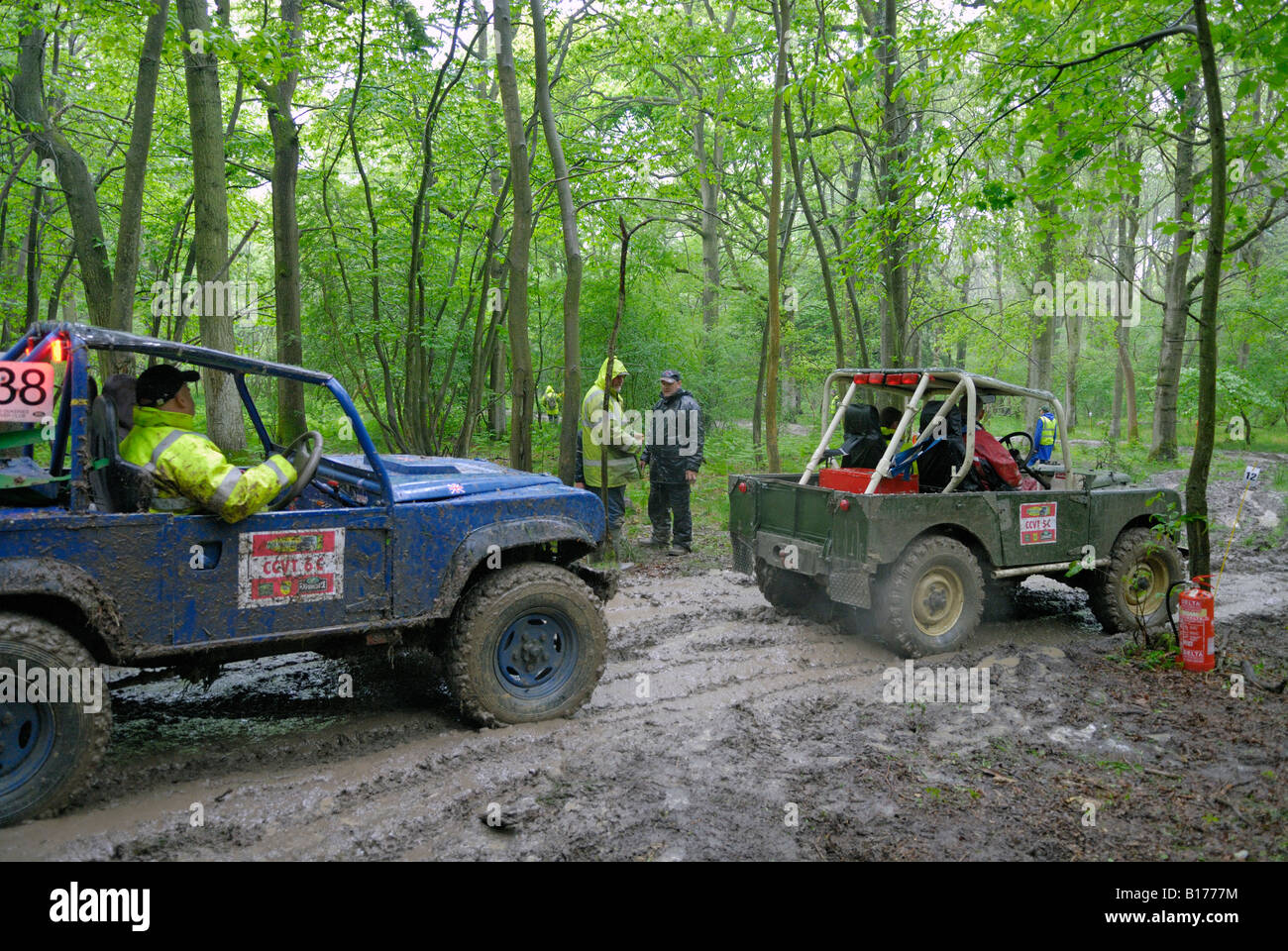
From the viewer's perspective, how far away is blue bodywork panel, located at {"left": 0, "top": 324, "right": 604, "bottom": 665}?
336cm

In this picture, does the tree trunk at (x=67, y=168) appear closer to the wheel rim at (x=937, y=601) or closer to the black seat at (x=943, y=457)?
the black seat at (x=943, y=457)

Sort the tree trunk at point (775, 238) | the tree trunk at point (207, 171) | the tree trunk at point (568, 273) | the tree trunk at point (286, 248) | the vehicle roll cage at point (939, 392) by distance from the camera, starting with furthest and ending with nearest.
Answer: the tree trunk at point (286, 248) < the tree trunk at point (207, 171) < the tree trunk at point (775, 238) < the tree trunk at point (568, 273) < the vehicle roll cage at point (939, 392)

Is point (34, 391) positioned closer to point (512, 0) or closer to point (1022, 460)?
point (1022, 460)

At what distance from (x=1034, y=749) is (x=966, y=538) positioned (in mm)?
2151

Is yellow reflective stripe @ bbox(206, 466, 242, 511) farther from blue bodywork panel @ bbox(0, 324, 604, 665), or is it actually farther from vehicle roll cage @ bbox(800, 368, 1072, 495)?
vehicle roll cage @ bbox(800, 368, 1072, 495)

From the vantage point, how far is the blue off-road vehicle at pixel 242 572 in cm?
329

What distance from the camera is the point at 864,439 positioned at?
6945 millimetres

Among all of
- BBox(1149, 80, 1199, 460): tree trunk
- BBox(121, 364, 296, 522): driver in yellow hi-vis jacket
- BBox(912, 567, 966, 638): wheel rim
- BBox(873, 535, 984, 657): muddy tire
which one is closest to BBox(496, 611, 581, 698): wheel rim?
BBox(121, 364, 296, 522): driver in yellow hi-vis jacket

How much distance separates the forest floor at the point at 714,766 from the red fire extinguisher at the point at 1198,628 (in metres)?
0.13

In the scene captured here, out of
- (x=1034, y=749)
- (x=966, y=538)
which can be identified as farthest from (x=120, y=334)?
(x=966, y=538)

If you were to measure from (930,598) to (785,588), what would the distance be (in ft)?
4.53

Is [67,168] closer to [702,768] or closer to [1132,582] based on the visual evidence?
[702,768]

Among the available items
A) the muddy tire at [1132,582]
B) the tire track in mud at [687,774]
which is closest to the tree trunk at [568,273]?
the tire track in mud at [687,774]

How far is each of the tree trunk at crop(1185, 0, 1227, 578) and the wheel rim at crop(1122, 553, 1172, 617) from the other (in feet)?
3.29
